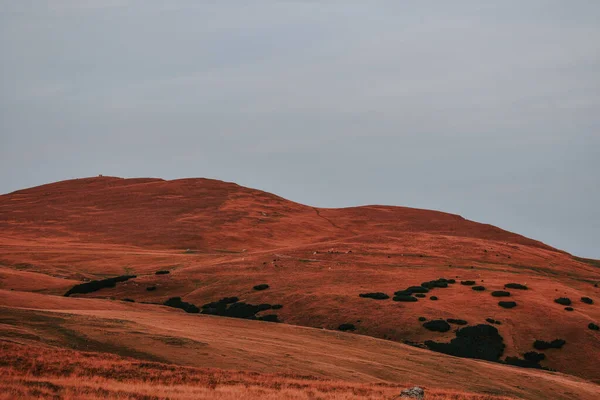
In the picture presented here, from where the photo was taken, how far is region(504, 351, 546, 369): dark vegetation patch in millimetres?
49059

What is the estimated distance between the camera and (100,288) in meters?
64.4

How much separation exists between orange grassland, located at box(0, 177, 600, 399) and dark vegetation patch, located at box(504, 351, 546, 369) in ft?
1.92

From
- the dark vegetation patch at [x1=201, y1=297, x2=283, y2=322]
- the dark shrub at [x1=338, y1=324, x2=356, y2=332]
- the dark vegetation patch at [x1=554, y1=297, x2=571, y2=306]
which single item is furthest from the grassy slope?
the dark vegetation patch at [x1=554, y1=297, x2=571, y2=306]

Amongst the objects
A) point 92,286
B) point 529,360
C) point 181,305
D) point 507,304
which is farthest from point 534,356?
point 92,286

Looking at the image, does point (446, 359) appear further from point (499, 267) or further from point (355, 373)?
point (499, 267)

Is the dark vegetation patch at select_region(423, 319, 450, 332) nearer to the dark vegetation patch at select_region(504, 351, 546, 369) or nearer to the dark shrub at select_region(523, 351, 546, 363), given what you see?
the dark vegetation patch at select_region(504, 351, 546, 369)

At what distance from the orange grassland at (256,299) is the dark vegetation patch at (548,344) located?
1.54ft

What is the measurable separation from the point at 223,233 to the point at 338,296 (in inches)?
1854

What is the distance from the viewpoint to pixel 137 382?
23.6 metres

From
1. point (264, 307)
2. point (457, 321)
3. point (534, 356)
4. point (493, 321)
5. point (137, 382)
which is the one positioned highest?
point (493, 321)

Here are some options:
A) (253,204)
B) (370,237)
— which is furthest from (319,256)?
(253,204)

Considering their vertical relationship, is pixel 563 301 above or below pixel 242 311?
above

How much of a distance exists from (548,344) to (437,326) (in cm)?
863

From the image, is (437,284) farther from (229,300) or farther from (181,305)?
(181,305)
